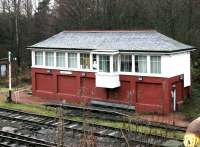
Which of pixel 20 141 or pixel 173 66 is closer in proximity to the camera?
pixel 20 141

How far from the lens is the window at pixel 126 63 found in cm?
2670

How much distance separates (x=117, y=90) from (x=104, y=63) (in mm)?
1939

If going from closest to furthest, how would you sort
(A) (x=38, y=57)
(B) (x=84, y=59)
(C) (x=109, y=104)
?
(C) (x=109, y=104)
(B) (x=84, y=59)
(A) (x=38, y=57)

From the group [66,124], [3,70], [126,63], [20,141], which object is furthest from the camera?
[3,70]

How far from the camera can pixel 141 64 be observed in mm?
26125

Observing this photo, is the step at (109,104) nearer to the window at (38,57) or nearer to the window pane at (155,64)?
the window pane at (155,64)

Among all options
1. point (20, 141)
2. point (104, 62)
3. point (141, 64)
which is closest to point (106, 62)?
point (104, 62)

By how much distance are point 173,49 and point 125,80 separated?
375 cm

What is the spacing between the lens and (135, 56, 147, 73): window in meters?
26.0

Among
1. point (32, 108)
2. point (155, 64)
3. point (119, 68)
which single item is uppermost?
point (155, 64)

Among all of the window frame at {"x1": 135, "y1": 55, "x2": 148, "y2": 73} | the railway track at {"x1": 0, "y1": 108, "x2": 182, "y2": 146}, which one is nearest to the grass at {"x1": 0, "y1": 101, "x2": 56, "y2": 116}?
the railway track at {"x1": 0, "y1": 108, "x2": 182, "y2": 146}

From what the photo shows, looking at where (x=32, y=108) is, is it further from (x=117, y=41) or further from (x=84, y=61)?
(x=117, y=41)

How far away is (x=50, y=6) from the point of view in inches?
2498

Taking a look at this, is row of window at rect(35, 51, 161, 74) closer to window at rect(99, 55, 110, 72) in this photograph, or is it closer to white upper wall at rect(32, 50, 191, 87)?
window at rect(99, 55, 110, 72)
